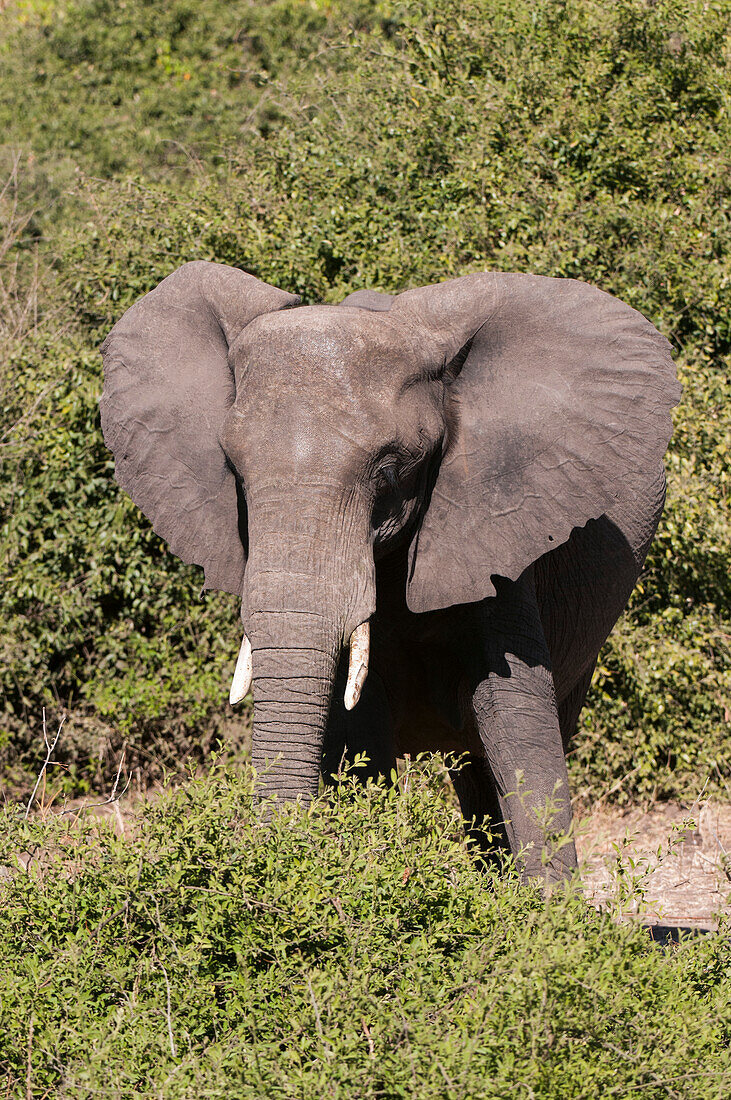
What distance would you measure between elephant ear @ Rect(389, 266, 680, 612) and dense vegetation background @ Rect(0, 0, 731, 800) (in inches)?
132

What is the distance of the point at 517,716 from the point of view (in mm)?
4812

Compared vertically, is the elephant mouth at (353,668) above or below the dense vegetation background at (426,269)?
above

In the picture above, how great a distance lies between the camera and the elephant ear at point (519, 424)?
477 centimetres

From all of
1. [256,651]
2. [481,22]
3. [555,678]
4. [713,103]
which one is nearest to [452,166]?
[481,22]

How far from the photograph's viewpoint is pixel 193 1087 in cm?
301

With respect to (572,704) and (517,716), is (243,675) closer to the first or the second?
(517,716)

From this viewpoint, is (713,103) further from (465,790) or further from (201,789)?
(201,789)

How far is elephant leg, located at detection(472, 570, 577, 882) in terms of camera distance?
4.73 meters

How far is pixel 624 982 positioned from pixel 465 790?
2.66m

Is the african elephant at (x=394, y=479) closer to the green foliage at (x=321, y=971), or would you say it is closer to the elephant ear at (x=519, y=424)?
the elephant ear at (x=519, y=424)

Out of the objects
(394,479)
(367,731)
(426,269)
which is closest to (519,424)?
(394,479)

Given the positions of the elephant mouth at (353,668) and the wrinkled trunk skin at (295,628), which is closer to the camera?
the wrinkled trunk skin at (295,628)

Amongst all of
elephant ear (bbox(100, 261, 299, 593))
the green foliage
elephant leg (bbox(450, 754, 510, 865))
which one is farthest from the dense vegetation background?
the green foliage

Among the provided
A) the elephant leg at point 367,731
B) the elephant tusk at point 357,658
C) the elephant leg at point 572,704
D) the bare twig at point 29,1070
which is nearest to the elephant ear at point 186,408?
the elephant leg at point 367,731
